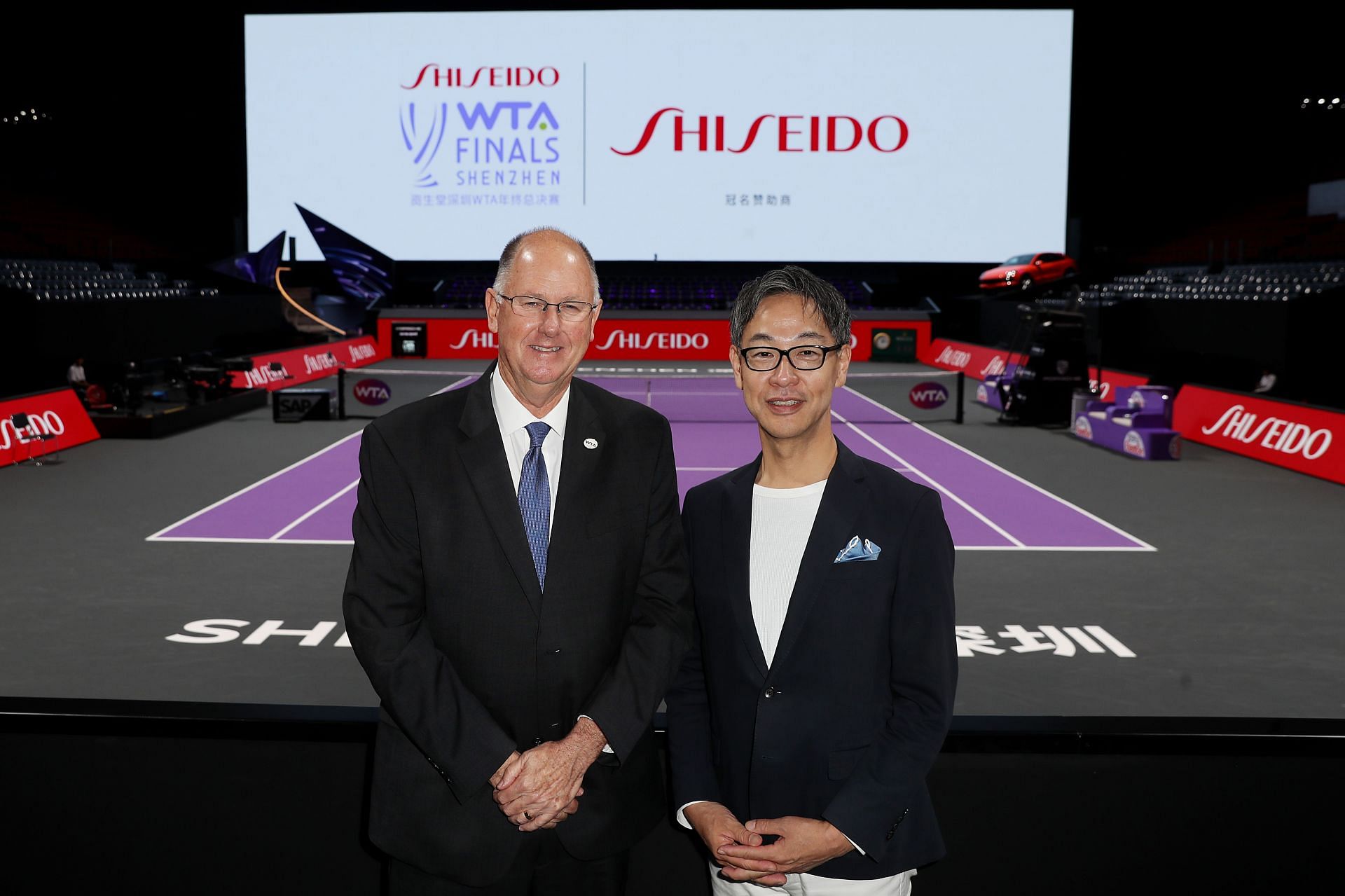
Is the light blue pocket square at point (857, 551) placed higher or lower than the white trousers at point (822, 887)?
higher

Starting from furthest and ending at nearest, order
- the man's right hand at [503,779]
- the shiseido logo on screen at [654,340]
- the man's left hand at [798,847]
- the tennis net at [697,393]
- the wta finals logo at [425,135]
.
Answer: the shiseido logo on screen at [654,340] < the wta finals logo at [425,135] < the tennis net at [697,393] < the man's right hand at [503,779] < the man's left hand at [798,847]

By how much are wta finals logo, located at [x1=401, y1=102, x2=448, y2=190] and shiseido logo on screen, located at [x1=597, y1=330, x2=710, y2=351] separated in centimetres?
623

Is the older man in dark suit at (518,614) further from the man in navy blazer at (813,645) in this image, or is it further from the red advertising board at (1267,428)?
the red advertising board at (1267,428)

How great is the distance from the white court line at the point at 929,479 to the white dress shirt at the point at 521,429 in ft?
24.8

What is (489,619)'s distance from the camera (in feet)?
8.16

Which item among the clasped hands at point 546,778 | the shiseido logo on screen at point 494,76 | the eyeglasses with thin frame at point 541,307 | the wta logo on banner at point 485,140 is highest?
the shiseido logo on screen at point 494,76

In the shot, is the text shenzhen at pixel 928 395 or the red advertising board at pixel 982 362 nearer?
the text shenzhen at pixel 928 395

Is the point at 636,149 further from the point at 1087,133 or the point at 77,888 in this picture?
the point at 77,888

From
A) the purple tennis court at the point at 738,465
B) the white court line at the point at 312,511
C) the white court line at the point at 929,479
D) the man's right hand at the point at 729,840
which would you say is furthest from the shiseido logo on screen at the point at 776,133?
the man's right hand at the point at 729,840

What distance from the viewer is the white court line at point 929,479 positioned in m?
10.0

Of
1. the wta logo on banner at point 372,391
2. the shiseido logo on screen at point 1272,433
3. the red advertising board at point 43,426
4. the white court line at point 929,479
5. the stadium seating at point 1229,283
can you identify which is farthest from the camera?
the stadium seating at point 1229,283

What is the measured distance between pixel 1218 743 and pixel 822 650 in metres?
1.34

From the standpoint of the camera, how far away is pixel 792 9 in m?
28.9

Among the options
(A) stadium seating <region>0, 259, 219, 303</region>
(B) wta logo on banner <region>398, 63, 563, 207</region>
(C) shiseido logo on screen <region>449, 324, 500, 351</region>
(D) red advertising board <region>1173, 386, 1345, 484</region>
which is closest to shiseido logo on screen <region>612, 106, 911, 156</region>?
(B) wta logo on banner <region>398, 63, 563, 207</region>
